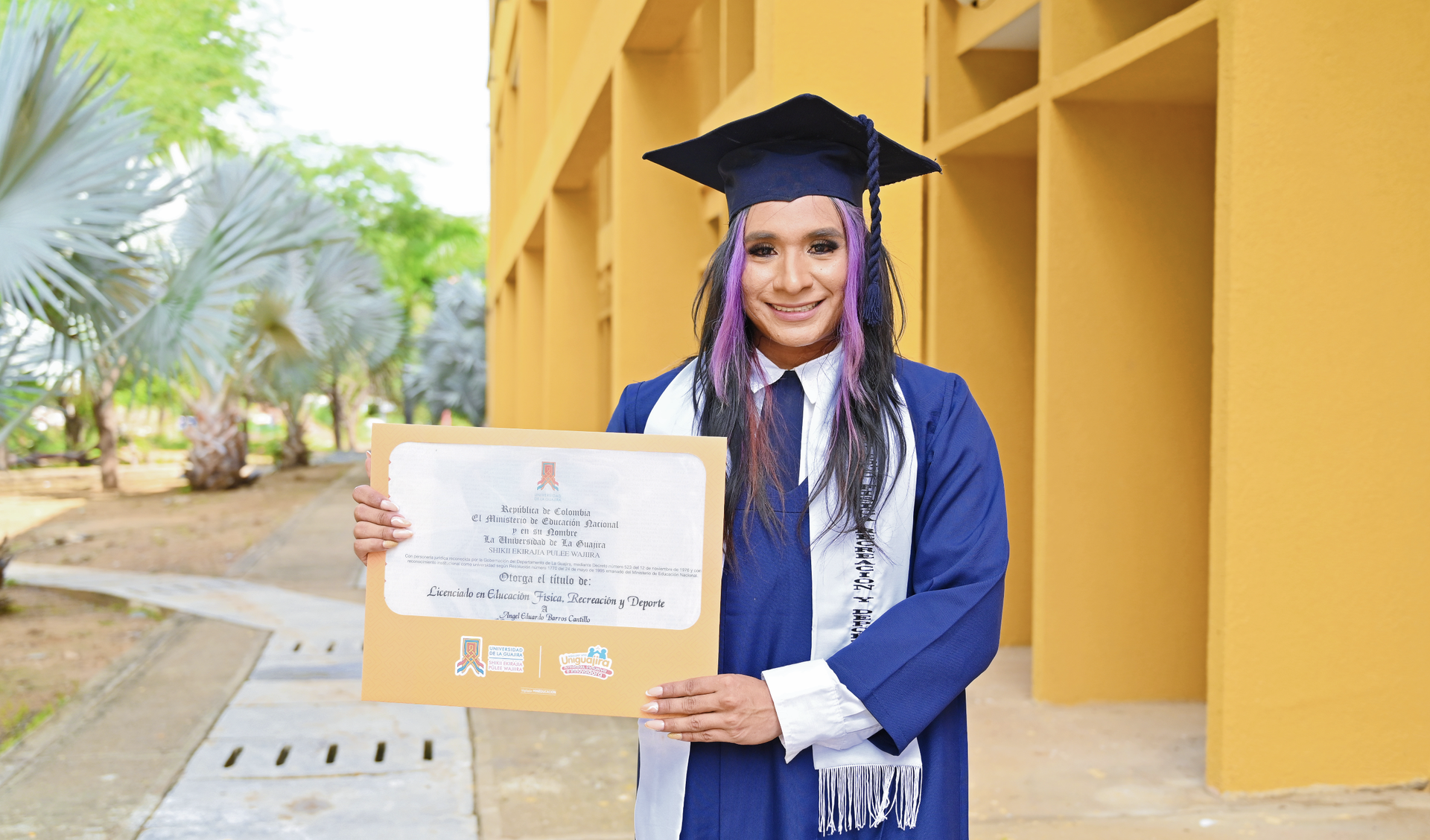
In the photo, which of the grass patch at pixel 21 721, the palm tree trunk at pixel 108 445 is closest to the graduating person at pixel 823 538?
the grass patch at pixel 21 721

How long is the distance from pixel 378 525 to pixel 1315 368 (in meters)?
3.57

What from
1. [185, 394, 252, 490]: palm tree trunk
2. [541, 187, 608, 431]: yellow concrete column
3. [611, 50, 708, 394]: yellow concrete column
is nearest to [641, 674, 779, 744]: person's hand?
[611, 50, 708, 394]: yellow concrete column

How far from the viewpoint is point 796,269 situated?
6.15 feet

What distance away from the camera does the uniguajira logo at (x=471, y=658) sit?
5.97 ft

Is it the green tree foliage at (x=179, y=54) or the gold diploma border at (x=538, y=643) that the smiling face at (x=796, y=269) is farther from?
the green tree foliage at (x=179, y=54)

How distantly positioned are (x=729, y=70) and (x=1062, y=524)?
11.4 feet

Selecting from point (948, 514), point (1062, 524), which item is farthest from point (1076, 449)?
point (948, 514)

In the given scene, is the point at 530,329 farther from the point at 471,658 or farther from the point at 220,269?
the point at 471,658

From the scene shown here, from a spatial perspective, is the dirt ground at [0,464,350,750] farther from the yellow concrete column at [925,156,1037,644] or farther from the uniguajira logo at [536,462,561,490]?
the yellow concrete column at [925,156,1037,644]

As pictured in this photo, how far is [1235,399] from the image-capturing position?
4.01 m

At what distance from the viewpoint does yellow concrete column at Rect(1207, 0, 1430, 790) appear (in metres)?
4.00

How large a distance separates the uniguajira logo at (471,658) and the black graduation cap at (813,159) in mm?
859

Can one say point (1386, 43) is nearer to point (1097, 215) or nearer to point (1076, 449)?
point (1097, 215)

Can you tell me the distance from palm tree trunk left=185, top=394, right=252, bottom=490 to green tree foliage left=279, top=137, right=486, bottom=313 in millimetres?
8646
